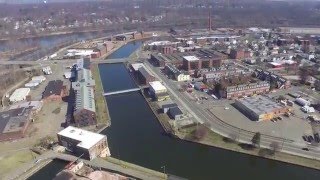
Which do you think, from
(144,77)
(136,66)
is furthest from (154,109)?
(136,66)

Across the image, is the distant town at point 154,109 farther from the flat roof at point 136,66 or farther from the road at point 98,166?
the flat roof at point 136,66

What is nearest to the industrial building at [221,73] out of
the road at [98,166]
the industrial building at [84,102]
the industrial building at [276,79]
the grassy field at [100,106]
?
the industrial building at [276,79]

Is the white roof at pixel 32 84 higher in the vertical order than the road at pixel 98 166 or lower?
higher

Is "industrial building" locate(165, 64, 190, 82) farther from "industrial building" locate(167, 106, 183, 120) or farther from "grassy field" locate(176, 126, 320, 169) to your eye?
"grassy field" locate(176, 126, 320, 169)

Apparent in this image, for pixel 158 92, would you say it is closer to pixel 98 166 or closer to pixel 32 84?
pixel 98 166

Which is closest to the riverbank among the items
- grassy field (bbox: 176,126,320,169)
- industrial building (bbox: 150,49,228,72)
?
grassy field (bbox: 176,126,320,169)
